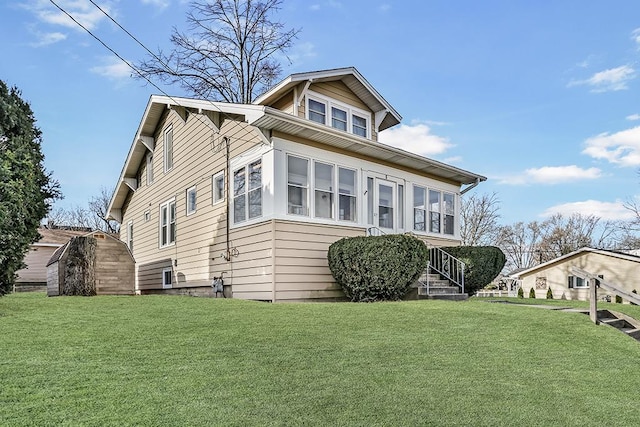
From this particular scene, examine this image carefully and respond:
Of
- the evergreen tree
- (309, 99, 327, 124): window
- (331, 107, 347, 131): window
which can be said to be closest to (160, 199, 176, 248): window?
(309, 99, 327, 124): window

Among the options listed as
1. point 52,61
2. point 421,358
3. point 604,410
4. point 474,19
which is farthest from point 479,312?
point 52,61

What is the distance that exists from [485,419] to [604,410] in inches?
53.1

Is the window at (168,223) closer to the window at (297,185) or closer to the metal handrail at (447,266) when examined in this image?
the window at (297,185)

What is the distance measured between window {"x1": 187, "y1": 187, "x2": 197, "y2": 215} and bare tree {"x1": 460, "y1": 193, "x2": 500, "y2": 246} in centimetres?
2909

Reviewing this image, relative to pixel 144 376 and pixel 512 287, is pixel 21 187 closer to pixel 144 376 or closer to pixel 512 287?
pixel 144 376

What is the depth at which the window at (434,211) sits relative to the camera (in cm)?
1498

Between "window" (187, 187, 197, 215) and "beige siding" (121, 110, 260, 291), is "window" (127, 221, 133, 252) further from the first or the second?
"window" (187, 187, 197, 215)

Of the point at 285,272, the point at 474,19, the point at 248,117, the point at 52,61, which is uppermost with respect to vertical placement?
the point at 474,19

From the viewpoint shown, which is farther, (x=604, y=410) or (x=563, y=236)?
(x=563, y=236)

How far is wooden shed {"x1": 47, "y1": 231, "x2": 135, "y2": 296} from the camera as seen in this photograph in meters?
13.1

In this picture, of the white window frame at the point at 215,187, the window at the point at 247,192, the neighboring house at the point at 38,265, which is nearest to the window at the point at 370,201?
the window at the point at 247,192

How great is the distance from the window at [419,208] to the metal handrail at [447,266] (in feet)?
2.59

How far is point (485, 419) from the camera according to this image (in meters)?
4.02

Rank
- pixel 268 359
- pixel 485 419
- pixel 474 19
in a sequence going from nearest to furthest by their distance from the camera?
pixel 485 419
pixel 268 359
pixel 474 19
